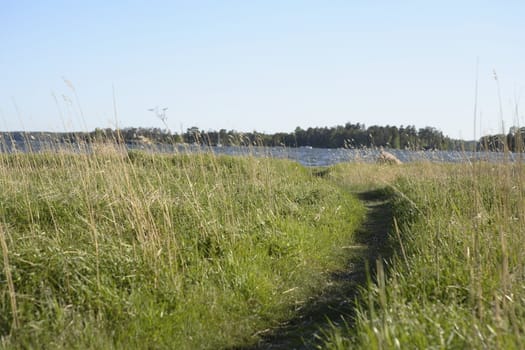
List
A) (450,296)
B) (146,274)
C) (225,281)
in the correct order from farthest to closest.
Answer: (225,281) → (146,274) → (450,296)

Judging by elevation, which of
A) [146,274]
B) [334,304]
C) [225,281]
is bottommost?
[334,304]

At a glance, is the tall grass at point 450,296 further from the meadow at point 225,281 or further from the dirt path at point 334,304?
the dirt path at point 334,304

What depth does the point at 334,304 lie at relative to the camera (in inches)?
211

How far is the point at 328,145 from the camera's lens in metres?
70.7

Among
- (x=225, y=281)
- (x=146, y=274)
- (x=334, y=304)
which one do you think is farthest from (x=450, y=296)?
(x=146, y=274)

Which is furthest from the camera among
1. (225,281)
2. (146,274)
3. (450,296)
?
(225,281)

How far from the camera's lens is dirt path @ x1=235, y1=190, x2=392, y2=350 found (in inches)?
176

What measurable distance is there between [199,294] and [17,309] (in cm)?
160

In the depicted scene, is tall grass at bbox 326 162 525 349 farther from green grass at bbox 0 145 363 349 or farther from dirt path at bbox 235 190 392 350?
green grass at bbox 0 145 363 349

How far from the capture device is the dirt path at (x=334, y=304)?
14.7 ft

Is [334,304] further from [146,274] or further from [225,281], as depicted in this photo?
[146,274]

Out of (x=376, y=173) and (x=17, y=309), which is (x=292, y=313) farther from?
(x=376, y=173)

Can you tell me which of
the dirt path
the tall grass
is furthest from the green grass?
the tall grass

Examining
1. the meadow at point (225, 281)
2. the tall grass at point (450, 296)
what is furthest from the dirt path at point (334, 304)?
the tall grass at point (450, 296)
